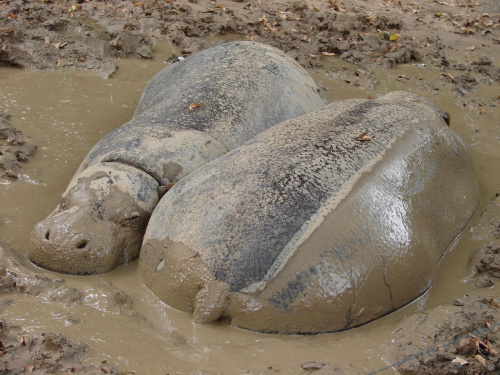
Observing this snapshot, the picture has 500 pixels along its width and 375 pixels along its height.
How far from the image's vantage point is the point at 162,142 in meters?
4.40

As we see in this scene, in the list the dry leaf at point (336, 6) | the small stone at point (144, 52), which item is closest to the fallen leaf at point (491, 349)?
the small stone at point (144, 52)

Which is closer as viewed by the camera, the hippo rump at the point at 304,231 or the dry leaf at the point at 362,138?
the hippo rump at the point at 304,231

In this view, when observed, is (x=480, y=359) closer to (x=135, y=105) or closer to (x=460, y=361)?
(x=460, y=361)

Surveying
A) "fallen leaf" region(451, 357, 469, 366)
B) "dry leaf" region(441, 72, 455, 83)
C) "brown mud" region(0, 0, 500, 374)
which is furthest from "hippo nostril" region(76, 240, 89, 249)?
"dry leaf" region(441, 72, 455, 83)

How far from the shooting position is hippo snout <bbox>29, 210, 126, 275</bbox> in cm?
378

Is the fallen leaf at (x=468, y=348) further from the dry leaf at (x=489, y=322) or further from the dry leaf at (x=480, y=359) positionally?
the dry leaf at (x=489, y=322)

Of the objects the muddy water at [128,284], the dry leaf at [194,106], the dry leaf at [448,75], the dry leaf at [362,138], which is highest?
the dry leaf at [362,138]

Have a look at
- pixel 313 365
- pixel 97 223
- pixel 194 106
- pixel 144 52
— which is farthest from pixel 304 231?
pixel 144 52

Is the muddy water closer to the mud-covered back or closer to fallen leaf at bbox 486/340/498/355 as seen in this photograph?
fallen leaf at bbox 486/340/498/355

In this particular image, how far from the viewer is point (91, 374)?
115 inches

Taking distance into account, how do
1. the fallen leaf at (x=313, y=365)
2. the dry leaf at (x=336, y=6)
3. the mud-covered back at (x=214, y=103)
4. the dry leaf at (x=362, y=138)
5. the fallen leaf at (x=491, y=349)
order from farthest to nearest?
the dry leaf at (x=336, y=6) → the mud-covered back at (x=214, y=103) → the dry leaf at (x=362, y=138) → the fallen leaf at (x=491, y=349) → the fallen leaf at (x=313, y=365)

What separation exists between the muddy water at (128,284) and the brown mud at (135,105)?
0.01m

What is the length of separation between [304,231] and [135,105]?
11.0 ft

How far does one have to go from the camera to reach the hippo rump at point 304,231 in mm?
3422
